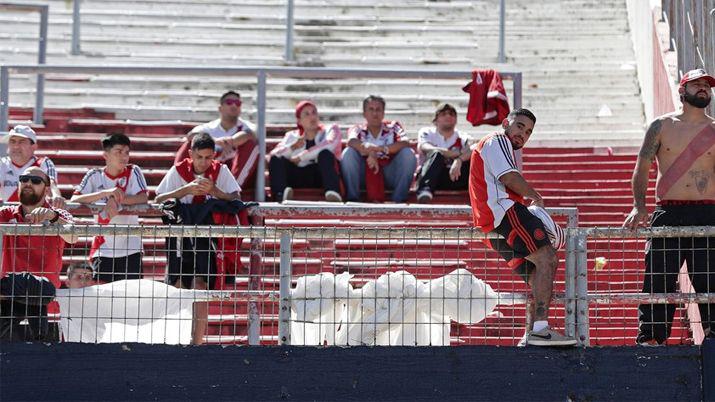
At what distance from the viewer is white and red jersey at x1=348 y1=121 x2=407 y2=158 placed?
493 inches

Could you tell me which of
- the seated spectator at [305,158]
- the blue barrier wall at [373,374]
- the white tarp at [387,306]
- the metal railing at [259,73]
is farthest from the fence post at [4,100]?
the white tarp at [387,306]

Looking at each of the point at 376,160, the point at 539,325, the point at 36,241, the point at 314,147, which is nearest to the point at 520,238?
the point at 539,325

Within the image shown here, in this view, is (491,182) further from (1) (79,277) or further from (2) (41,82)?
(2) (41,82)

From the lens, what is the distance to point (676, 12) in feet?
45.0

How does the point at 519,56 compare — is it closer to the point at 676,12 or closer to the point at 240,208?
the point at 676,12

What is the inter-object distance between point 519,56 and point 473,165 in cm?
755

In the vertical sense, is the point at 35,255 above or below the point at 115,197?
below

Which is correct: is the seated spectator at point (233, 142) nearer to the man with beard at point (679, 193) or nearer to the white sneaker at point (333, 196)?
the white sneaker at point (333, 196)

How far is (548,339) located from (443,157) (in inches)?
162

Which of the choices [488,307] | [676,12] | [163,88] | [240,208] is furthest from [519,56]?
[488,307]

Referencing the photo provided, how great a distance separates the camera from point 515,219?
872 cm

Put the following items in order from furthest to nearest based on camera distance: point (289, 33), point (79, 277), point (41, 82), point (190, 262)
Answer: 1. point (289, 33)
2. point (41, 82)
3. point (190, 262)
4. point (79, 277)

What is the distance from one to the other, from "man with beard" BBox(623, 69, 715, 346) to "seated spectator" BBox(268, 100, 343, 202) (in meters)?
3.60

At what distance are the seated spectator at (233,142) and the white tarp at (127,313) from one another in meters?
3.39
